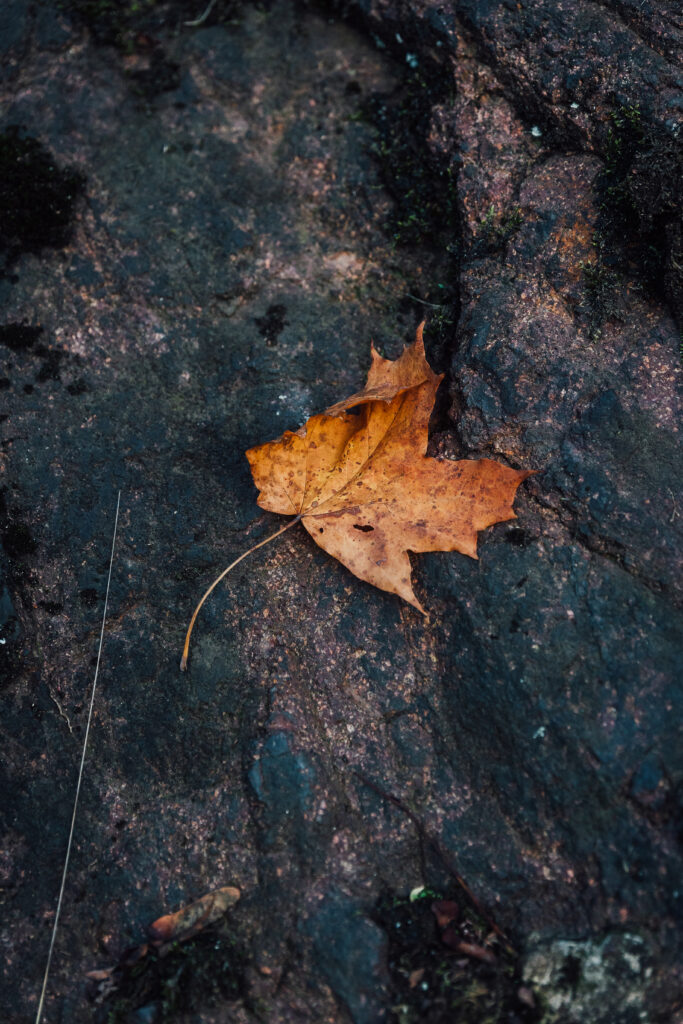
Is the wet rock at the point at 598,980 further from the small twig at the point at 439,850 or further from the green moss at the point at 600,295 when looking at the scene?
the green moss at the point at 600,295

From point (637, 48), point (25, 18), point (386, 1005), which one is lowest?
point (386, 1005)

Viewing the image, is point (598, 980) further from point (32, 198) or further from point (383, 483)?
point (32, 198)

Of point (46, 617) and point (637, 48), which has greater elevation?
point (637, 48)

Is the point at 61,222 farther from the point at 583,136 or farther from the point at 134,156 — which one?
the point at 583,136

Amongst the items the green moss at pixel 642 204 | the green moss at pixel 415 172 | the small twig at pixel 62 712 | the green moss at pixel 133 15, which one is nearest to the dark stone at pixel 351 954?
the small twig at pixel 62 712

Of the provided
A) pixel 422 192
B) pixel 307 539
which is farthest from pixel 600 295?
pixel 307 539

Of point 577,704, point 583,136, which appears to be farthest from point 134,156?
point 577,704

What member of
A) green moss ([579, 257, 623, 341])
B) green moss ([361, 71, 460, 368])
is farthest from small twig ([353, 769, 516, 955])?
green moss ([579, 257, 623, 341])

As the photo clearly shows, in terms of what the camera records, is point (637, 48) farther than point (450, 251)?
No
